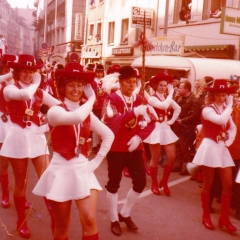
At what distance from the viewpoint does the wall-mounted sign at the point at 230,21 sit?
42.2 ft

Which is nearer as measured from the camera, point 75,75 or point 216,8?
point 75,75

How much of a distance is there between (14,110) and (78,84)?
148 centimetres

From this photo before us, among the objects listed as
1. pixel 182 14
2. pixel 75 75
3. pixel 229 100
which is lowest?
pixel 229 100

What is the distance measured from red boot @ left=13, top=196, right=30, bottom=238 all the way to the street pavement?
7 cm

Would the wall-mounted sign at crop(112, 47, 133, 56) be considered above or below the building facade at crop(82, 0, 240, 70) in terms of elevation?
below

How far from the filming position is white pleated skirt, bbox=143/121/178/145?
7.12 meters

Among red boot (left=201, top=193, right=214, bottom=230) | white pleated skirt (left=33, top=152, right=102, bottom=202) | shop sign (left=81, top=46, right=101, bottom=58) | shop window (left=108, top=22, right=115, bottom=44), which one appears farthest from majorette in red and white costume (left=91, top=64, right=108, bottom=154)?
shop sign (left=81, top=46, right=101, bottom=58)

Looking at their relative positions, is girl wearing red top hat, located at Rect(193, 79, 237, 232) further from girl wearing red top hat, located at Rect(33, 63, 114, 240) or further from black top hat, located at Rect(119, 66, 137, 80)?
girl wearing red top hat, located at Rect(33, 63, 114, 240)

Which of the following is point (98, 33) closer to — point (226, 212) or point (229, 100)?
point (229, 100)

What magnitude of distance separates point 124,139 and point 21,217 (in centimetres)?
148

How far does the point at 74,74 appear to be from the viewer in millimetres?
3818

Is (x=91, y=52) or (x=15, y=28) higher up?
(x=15, y=28)

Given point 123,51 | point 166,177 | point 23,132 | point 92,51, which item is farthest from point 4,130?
point 92,51

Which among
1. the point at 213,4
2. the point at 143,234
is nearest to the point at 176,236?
the point at 143,234
